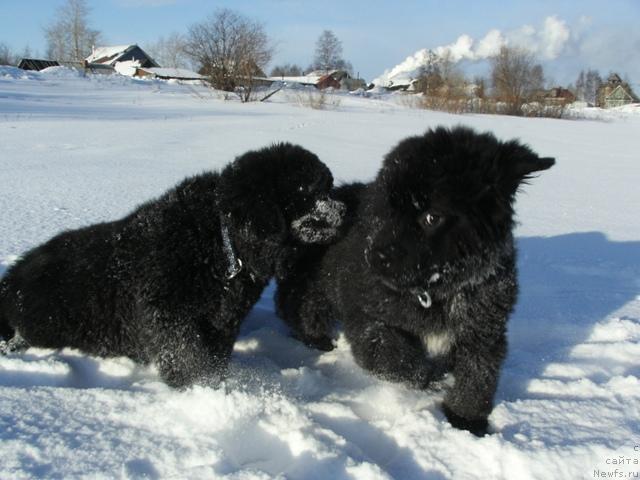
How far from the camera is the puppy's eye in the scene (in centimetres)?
267

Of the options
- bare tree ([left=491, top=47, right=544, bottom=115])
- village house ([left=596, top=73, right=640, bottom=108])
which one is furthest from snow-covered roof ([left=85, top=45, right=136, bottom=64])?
village house ([left=596, top=73, right=640, bottom=108])

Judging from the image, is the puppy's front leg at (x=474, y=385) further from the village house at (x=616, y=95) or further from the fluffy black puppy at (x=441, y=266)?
the village house at (x=616, y=95)

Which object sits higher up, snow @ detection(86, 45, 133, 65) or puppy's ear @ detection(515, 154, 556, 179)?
snow @ detection(86, 45, 133, 65)

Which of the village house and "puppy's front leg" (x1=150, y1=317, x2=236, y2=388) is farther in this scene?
the village house

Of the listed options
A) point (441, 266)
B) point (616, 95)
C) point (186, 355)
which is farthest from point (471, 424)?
point (616, 95)

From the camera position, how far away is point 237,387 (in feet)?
9.95

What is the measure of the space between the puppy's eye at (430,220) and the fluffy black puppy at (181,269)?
2.71 ft

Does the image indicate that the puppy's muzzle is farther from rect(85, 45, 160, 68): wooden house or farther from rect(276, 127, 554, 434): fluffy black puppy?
rect(85, 45, 160, 68): wooden house

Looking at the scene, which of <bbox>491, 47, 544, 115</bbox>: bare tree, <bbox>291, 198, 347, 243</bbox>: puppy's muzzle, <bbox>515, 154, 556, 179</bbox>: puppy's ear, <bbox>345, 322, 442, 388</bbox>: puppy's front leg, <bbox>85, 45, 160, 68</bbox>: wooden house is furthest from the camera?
<bbox>85, 45, 160, 68</bbox>: wooden house

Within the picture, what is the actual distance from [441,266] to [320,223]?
0.94 meters

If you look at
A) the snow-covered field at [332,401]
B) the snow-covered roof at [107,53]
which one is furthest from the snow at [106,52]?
the snow-covered field at [332,401]

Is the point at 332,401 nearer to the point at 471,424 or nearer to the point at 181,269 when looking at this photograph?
the point at 471,424

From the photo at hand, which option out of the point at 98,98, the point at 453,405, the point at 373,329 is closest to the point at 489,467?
the point at 453,405

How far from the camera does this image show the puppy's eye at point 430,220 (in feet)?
8.75
